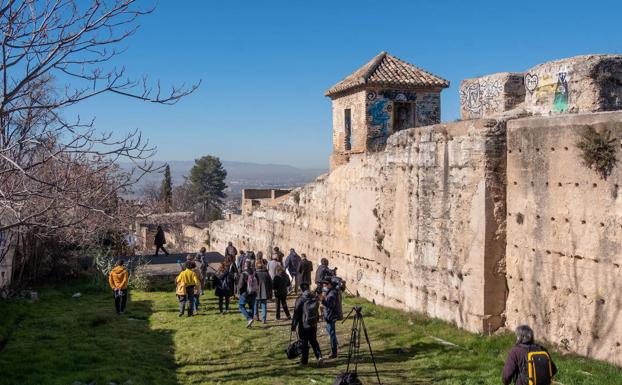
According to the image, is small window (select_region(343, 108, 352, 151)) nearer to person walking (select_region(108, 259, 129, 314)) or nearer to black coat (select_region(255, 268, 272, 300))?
black coat (select_region(255, 268, 272, 300))

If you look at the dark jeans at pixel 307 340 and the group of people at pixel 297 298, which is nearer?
the group of people at pixel 297 298

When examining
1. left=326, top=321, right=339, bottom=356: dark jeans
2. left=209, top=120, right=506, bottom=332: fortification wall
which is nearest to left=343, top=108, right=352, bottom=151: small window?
left=209, top=120, right=506, bottom=332: fortification wall

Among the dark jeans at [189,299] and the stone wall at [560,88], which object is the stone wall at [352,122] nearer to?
the stone wall at [560,88]

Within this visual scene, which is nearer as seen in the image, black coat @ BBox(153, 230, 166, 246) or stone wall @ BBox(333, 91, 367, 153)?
black coat @ BBox(153, 230, 166, 246)

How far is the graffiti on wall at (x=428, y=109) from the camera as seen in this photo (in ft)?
81.7

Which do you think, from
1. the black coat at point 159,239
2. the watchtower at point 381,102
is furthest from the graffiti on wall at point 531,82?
the black coat at point 159,239

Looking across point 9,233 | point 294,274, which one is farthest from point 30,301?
point 294,274

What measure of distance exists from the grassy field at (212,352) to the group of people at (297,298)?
1.40 ft

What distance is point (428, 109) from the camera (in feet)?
82.3

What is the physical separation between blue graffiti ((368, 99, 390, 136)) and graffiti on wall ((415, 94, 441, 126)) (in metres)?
1.42

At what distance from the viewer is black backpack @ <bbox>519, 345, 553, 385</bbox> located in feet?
20.4

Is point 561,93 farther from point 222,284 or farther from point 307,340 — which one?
point 222,284

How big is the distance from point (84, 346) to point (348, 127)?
16.3 m

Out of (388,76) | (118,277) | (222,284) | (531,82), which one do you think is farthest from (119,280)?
(388,76)
